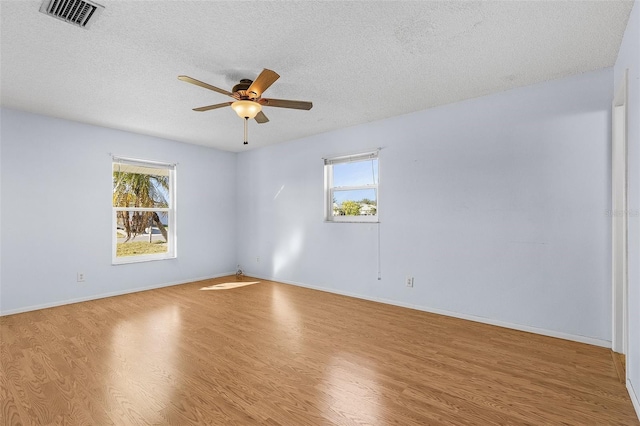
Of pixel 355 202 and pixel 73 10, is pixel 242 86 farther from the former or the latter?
pixel 355 202

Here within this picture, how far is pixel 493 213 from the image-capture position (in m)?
3.35

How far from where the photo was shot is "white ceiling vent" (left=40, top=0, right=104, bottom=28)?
1892mm

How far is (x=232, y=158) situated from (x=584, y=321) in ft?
19.0

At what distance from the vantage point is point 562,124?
296cm

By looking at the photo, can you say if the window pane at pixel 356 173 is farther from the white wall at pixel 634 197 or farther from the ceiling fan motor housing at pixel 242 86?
the white wall at pixel 634 197

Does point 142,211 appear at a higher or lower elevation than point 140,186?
lower

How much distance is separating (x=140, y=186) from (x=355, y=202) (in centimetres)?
349

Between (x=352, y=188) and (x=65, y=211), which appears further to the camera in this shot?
(x=352, y=188)

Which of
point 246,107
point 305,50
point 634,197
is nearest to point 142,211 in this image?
point 246,107

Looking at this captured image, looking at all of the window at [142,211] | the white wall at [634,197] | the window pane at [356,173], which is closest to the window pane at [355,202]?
the window pane at [356,173]

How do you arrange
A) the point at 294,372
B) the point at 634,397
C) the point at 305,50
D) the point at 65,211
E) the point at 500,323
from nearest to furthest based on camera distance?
the point at 634,397 → the point at 294,372 → the point at 305,50 → the point at 500,323 → the point at 65,211

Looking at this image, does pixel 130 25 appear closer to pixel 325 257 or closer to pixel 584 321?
pixel 325 257


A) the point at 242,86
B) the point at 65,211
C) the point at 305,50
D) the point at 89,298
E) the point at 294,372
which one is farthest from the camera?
the point at 89,298

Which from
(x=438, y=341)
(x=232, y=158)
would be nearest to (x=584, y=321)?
(x=438, y=341)
